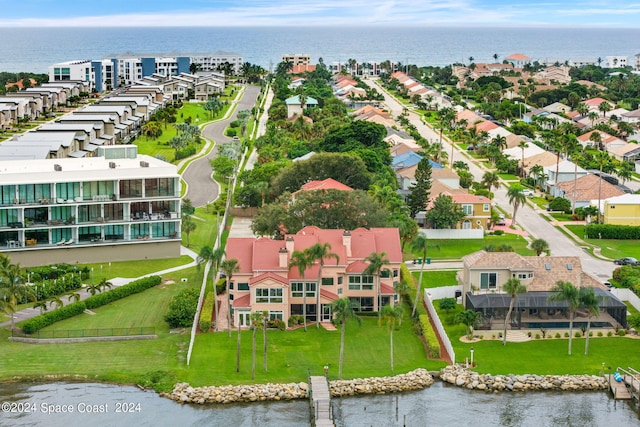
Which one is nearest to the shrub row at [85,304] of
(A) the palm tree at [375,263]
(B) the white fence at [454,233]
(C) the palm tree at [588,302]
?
(A) the palm tree at [375,263]

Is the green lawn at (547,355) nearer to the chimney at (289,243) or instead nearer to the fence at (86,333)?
the chimney at (289,243)

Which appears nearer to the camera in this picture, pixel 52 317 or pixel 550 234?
pixel 52 317

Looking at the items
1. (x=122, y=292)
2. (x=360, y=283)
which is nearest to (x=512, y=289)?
(x=360, y=283)

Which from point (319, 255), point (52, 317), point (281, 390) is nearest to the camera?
point (281, 390)

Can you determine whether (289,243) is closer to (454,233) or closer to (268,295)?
(268,295)

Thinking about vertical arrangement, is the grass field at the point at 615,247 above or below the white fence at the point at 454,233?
below

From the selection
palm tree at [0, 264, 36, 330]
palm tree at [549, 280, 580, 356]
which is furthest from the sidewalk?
palm tree at [549, 280, 580, 356]

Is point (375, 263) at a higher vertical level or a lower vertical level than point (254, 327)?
higher

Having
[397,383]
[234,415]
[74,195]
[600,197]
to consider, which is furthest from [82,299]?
[600,197]
